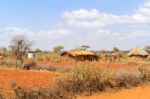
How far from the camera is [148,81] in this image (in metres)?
20.5

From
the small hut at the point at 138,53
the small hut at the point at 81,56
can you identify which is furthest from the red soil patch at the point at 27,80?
the small hut at the point at 138,53

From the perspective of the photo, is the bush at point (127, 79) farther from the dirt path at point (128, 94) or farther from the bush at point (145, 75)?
the dirt path at point (128, 94)

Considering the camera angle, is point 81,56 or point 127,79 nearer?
point 127,79

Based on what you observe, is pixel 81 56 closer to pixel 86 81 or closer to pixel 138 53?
pixel 138 53

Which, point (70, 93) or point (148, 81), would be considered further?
point (148, 81)

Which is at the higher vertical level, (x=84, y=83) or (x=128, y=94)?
(x=84, y=83)

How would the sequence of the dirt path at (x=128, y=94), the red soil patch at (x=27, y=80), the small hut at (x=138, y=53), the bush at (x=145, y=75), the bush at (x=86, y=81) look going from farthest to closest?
the small hut at (x=138, y=53) < the bush at (x=145, y=75) < the red soil patch at (x=27, y=80) < the bush at (x=86, y=81) < the dirt path at (x=128, y=94)

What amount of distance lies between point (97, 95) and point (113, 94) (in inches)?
28.8

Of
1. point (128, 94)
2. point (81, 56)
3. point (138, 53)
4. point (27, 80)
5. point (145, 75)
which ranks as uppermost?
point (138, 53)

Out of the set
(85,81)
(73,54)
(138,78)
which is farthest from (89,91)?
(73,54)

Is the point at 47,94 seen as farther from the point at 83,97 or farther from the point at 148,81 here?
the point at 148,81

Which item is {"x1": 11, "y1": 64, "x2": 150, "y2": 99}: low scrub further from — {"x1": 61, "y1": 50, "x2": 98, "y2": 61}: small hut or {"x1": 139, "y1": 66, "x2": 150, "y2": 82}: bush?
{"x1": 61, "y1": 50, "x2": 98, "y2": 61}: small hut

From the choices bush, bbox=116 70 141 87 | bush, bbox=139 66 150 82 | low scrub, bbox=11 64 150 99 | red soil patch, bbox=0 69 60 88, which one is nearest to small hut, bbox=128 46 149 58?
red soil patch, bbox=0 69 60 88

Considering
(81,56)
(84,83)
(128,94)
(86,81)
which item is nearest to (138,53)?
(81,56)
